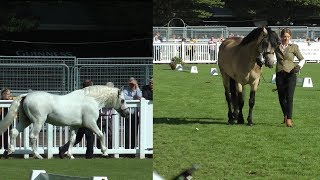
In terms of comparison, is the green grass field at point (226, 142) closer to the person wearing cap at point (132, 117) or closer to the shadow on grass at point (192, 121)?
the shadow on grass at point (192, 121)

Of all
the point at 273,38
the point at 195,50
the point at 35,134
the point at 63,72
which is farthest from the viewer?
the point at 195,50

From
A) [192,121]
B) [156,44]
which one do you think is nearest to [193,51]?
[156,44]

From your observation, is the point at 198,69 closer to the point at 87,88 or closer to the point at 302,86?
the point at 302,86

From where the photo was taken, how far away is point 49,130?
2.64 meters

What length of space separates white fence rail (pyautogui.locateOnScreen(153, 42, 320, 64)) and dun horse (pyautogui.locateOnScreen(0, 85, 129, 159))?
5.42 metres

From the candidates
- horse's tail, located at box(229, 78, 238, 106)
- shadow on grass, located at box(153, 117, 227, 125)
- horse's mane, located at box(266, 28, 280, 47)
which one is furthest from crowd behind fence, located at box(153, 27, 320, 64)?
horse's mane, located at box(266, 28, 280, 47)

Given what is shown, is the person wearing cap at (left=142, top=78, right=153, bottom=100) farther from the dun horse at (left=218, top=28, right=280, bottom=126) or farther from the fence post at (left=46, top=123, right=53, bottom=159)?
the dun horse at (left=218, top=28, right=280, bottom=126)

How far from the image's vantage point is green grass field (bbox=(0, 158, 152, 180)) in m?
2.60

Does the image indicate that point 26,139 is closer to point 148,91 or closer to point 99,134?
point 99,134

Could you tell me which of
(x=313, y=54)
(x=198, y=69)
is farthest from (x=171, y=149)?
(x=313, y=54)

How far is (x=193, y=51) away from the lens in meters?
10.9

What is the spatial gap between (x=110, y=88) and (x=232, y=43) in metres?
2.65

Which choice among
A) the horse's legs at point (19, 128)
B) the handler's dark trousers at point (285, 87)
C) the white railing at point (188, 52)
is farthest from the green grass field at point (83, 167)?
the white railing at point (188, 52)

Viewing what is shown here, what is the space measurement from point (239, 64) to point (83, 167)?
2.62 m
